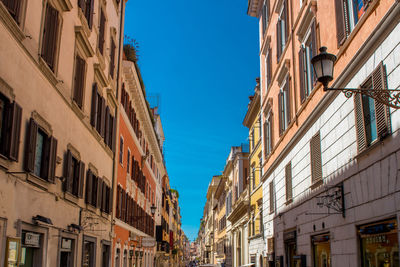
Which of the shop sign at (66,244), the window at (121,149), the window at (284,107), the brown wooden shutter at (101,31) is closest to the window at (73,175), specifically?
the shop sign at (66,244)

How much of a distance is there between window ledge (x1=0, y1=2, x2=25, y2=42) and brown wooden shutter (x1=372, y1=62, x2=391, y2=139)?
7715mm

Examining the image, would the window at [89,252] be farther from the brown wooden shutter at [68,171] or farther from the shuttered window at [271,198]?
the shuttered window at [271,198]

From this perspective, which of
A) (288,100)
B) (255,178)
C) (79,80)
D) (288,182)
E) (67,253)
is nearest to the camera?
(67,253)

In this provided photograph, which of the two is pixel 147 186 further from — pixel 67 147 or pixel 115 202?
pixel 67 147

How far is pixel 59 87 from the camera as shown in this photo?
532 inches

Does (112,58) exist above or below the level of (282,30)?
below

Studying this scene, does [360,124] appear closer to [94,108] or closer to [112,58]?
[94,108]

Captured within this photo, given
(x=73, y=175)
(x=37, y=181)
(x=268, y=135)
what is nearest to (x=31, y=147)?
(x=37, y=181)

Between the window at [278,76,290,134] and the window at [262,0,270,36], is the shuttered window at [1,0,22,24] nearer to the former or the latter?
the window at [278,76,290,134]

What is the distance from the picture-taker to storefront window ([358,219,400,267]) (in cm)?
980

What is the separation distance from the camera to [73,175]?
1552cm

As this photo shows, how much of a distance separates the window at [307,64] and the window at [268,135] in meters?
7.72

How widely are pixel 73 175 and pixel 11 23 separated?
6.93 meters

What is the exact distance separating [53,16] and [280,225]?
541 inches
